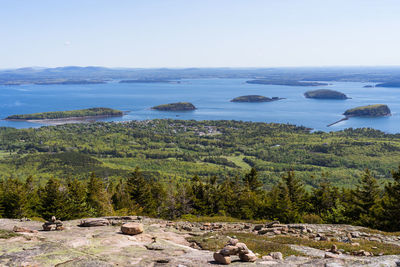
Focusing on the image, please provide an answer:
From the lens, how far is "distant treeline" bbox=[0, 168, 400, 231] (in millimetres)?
37750

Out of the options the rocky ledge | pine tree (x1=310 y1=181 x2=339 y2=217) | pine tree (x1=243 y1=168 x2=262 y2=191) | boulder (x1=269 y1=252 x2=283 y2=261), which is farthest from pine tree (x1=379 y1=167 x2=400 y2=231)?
pine tree (x1=243 y1=168 x2=262 y2=191)

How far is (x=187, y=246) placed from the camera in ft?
65.7

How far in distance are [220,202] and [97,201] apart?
1845cm

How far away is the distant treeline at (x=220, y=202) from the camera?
37.8 m

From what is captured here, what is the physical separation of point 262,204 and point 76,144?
143085mm

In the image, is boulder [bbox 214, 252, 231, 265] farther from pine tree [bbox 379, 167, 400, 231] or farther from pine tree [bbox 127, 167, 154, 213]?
pine tree [bbox 127, 167, 154, 213]

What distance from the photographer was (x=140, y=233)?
21.5 m

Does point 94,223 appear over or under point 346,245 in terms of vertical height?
under

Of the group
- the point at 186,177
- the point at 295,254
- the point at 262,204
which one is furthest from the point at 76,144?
the point at 295,254

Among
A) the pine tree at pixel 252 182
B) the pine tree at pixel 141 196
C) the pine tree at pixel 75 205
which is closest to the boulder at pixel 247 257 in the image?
the pine tree at pixel 75 205

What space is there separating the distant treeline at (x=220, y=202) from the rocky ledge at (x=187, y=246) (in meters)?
12.5

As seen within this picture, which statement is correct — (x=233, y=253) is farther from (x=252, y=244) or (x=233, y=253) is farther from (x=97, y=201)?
(x=97, y=201)

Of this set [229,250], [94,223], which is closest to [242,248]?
[229,250]

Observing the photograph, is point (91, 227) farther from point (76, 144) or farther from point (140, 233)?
point (76, 144)
